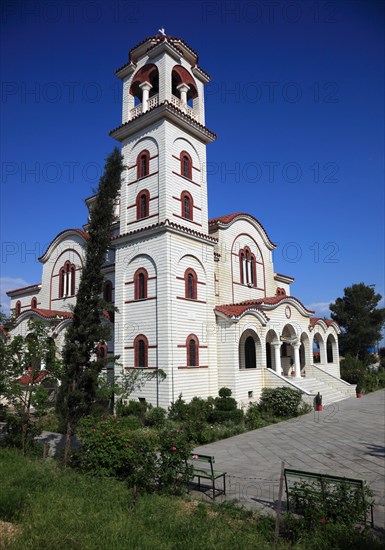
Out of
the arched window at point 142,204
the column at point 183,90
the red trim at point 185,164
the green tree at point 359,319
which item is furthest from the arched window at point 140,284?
the green tree at point 359,319

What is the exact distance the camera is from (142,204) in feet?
70.0

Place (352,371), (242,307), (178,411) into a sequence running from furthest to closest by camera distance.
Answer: (352,371) → (242,307) → (178,411)

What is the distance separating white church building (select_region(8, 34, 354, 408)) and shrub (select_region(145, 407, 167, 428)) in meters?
0.65

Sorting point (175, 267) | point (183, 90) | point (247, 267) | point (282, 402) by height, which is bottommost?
point (282, 402)

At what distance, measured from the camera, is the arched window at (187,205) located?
21.0m

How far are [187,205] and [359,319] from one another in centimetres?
2889

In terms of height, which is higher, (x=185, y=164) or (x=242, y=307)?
(x=185, y=164)

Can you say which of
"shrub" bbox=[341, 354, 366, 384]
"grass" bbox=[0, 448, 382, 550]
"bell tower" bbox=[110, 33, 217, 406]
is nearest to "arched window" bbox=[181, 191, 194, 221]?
"bell tower" bbox=[110, 33, 217, 406]

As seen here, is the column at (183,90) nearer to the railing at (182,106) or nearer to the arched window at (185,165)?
the railing at (182,106)

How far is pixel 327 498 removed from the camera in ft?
22.4

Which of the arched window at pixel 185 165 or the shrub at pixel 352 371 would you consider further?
the shrub at pixel 352 371

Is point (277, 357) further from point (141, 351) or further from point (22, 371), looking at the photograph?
point (22, 371)

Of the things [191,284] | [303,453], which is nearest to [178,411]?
[303,453]

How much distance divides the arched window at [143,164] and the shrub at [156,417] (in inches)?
499
